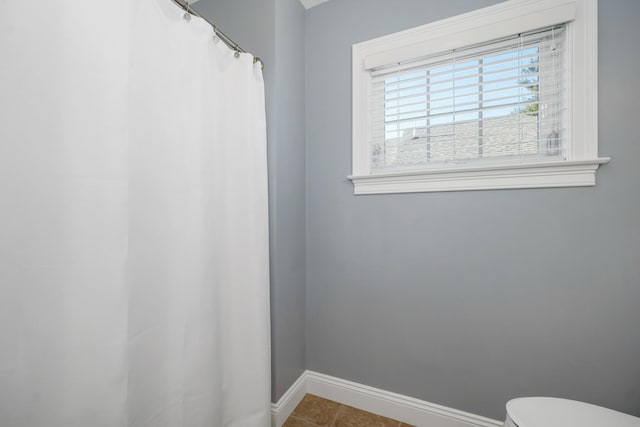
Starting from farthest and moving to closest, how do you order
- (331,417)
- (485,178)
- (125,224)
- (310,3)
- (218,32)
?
(310,3)
(331,417)
(485,178)
(218,32)
(125,224)

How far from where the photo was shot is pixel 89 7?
25.2 inches

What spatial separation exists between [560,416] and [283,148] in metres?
1.49

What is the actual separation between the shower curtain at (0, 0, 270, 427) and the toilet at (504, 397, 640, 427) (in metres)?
0.95

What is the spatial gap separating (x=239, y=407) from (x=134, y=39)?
1413 mm

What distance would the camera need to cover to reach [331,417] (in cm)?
138

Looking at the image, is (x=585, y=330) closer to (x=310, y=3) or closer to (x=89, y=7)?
(x=89, y=7)

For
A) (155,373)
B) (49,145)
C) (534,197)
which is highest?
(49,145)

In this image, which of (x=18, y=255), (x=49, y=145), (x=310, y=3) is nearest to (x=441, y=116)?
(x=310, y=3)

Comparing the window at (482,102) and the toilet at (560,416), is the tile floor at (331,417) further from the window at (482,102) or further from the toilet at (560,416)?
the window at (482,102)

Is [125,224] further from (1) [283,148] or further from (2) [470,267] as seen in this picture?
(2) [470,267]

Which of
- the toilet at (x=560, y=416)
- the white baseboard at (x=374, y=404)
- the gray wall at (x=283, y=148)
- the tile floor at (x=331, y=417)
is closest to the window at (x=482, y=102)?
the gray wall at (x=283, y=148)

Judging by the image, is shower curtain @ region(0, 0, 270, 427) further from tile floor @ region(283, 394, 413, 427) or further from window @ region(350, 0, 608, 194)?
window @ region(350, 0, 608, 194)

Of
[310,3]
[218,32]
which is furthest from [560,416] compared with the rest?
[310,3]

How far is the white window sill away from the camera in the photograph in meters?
1.06
